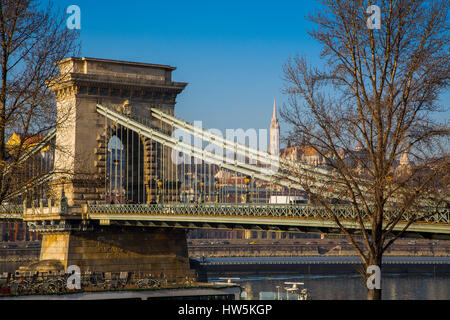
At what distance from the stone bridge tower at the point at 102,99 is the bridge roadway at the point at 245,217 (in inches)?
189

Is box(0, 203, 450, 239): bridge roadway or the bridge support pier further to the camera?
the bridge support pier

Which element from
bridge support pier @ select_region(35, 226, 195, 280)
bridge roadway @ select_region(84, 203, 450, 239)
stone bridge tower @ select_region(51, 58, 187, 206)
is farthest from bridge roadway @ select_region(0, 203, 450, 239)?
stone bridge tower @ select_region(51, 58, 187, 206)

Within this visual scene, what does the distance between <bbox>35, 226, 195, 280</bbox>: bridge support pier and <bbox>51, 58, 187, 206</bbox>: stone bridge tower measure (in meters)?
3.06

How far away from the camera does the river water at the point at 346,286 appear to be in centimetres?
9169

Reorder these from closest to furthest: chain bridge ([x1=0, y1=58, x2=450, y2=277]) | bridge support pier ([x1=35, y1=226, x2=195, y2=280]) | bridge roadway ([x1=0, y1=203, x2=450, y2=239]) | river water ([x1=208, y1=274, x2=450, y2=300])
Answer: bridge roadway ([x1=0, y1=203, x2=450, y2=239]) < chain bridge ([x1=0, y1=58, x2=450, y2=277]) < bridge support pier ([x1=35, y1=226, x2=195, y2=280]) < river water ([x1=208, y1=274, x2=450, y2=300])

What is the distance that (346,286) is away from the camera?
10606cm

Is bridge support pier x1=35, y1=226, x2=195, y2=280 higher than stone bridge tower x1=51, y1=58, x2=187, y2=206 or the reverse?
the reverse

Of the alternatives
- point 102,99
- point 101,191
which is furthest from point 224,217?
point 101,191

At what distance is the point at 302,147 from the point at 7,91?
9.99 m

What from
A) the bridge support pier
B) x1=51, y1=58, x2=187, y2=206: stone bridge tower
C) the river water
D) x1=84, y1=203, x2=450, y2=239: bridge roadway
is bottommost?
the river water

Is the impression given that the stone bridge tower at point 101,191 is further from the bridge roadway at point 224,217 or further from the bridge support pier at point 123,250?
the bridge roadway at point 224,217

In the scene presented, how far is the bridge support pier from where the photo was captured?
66.4 m

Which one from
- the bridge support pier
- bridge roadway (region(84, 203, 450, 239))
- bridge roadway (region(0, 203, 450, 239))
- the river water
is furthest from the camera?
the river water

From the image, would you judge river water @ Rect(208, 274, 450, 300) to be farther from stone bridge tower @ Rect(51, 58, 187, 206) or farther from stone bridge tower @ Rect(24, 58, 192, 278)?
stone bridge tower @ Rect(51, 58, 187, 206)
